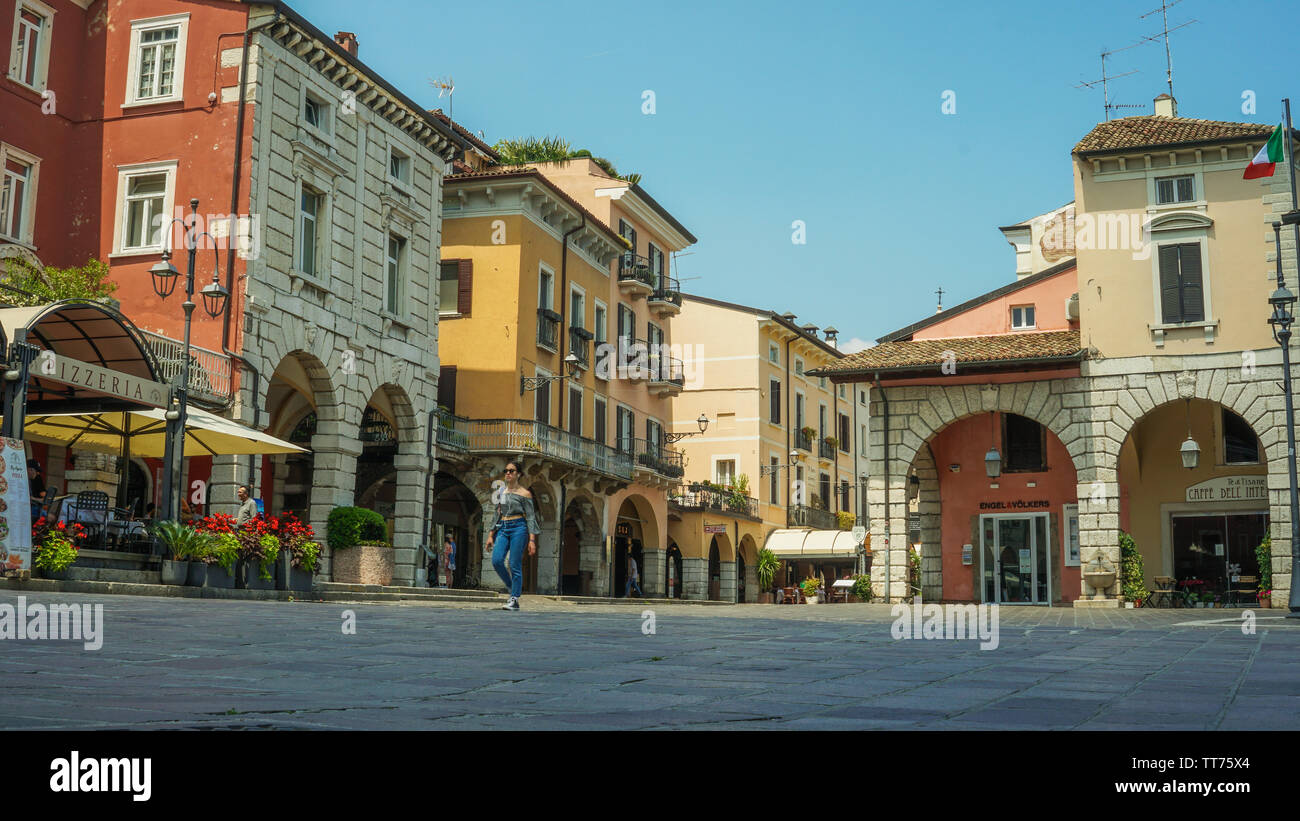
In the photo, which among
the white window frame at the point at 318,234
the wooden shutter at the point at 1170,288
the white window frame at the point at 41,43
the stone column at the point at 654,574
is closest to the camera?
the white window frame at the point at 41,43

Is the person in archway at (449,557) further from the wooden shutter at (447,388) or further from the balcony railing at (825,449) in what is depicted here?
the balcony railing at (825,449)

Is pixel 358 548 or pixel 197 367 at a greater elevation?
pixel 197 367

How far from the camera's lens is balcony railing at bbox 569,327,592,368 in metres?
41.0

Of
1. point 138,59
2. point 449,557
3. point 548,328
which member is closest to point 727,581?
point 548,328

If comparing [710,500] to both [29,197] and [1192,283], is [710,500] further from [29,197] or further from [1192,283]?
[29,197]

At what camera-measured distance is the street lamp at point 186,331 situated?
1973 centimetres

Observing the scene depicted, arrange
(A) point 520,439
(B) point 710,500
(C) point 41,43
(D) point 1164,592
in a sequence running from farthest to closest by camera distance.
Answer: (B) point 710,500 → (A) point 520,439 → (D) point 1164,592 → (C) point 41,43

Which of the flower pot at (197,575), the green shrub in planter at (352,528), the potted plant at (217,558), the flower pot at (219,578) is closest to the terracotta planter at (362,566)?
the green shrub in planter at (352,528)

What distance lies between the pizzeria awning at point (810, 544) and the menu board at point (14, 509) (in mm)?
37977

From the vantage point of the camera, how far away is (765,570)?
54.6m

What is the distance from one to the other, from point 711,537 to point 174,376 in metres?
30.3

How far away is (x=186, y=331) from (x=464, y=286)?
16.9m

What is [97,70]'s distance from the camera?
2802 centimetres
